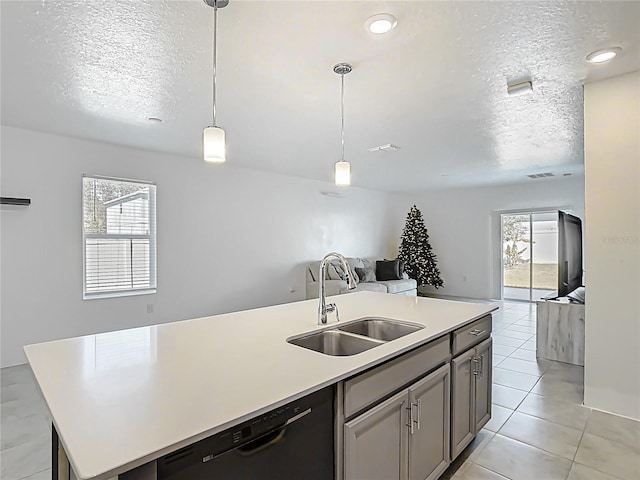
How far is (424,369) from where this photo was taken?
1.73 metres

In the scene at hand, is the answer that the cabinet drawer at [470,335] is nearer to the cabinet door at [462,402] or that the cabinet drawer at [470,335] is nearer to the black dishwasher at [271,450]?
the cabinet door at [462,402]

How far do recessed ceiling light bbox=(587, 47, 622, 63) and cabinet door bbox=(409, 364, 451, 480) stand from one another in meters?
2.19

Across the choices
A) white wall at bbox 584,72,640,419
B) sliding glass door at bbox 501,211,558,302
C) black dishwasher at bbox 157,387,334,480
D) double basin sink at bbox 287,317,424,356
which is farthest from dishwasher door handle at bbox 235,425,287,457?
sliding glass door at bbox 501,211,558,302

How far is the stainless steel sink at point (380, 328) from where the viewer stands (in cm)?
207

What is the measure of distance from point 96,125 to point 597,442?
197 inches

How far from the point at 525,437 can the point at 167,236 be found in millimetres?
4532

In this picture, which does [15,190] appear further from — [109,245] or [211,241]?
[211,241]

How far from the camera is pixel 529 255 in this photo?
7.56 metres

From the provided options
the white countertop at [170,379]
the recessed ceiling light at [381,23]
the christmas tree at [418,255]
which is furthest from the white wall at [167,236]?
the recessed ceiling light at [381,23]

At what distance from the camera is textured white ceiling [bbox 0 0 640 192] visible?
1874 mm

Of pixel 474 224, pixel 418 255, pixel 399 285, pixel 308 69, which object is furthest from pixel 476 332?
pixel 474 224

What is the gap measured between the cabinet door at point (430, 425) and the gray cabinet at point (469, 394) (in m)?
0.09

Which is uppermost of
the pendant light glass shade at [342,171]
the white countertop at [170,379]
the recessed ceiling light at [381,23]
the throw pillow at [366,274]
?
the recessed ceiling light at [381,23]

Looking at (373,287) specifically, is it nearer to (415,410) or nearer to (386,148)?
(386,148)
